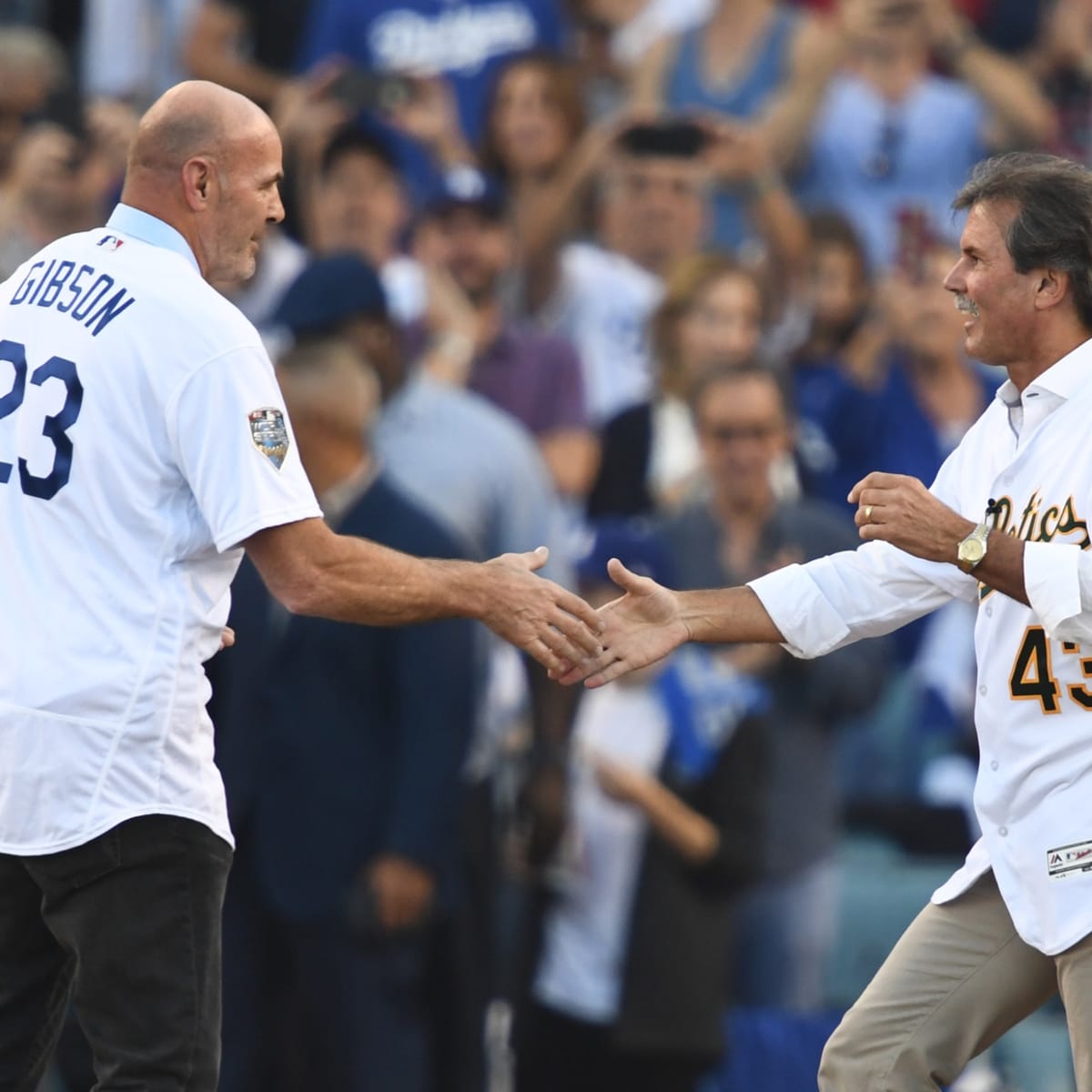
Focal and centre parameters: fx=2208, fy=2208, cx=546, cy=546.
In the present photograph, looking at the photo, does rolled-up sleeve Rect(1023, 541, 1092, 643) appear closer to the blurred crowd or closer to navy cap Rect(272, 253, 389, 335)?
the blurred crowd

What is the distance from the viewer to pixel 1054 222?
4.64 metres

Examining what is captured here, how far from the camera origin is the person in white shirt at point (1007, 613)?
174 inches

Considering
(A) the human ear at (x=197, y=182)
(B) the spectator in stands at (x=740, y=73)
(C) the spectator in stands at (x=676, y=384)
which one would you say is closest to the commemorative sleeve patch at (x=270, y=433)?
(A) the human ear at (x=197, y=182)

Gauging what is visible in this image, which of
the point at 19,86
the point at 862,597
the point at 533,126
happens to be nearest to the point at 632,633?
the point at 862,597

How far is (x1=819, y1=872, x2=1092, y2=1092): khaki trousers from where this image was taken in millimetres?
4633

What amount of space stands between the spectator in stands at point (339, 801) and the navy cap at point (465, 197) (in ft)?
6.39

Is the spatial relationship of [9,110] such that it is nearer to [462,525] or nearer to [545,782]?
[462,525]

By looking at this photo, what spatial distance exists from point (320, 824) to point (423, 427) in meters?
1.53

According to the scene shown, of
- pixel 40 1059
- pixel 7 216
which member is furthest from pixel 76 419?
pixel 7 216

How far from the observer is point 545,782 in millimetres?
7395

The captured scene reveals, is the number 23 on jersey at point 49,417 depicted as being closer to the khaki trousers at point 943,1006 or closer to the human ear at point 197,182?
the human ear at point 197,182

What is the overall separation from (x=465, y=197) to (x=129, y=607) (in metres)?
4.85

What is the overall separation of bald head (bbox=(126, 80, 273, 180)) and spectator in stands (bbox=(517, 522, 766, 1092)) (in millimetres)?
3193

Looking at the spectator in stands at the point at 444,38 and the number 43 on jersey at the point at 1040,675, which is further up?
the spectator in stands at the point at 444,38
